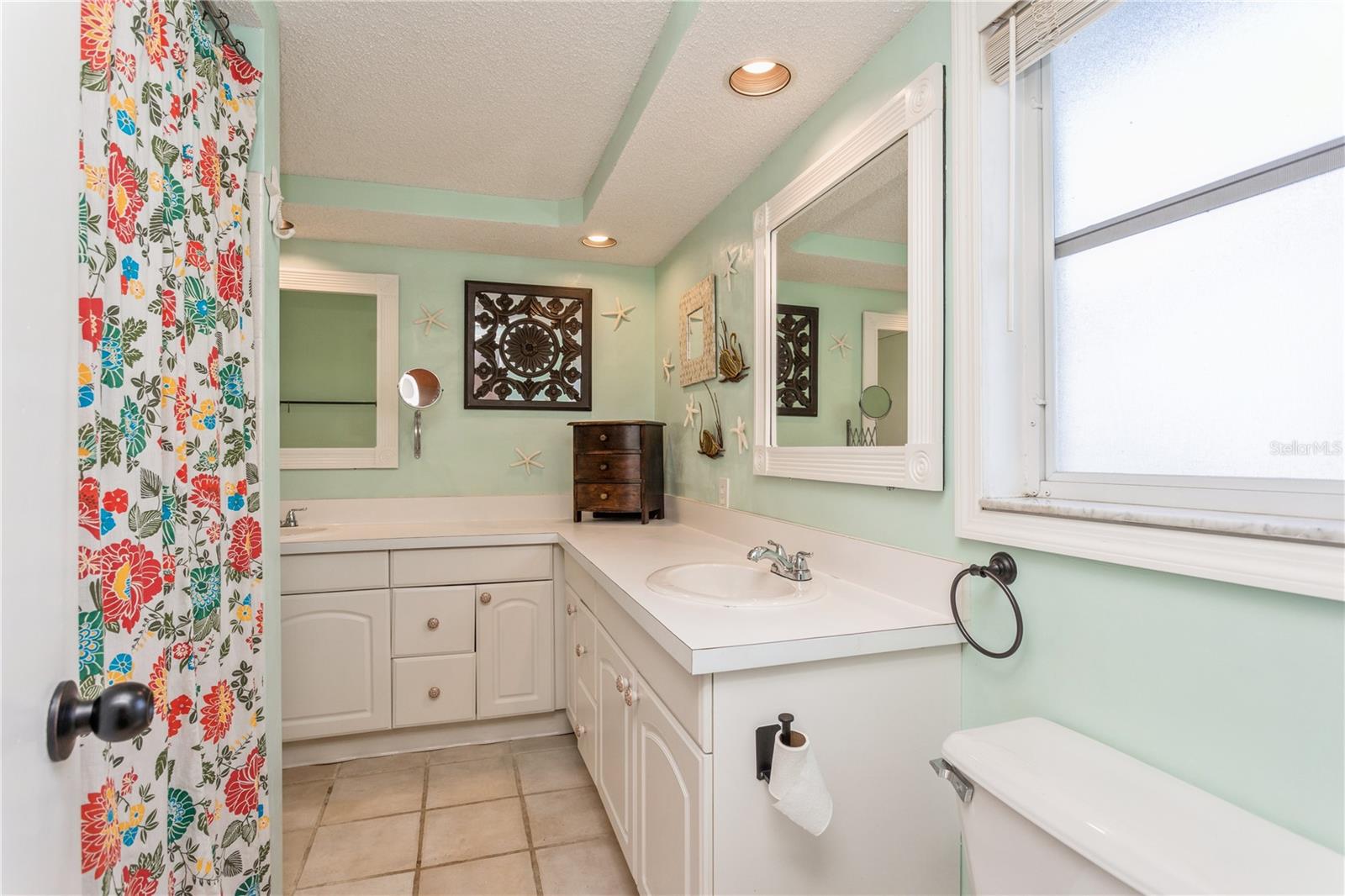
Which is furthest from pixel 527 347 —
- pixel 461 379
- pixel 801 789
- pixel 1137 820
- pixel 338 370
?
pixel 1137 820

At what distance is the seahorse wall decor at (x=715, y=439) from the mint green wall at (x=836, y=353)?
564 mm

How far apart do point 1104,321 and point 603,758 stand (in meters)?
1.68

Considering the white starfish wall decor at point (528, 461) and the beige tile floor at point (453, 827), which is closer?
the beige tile floor at point (453, 827)

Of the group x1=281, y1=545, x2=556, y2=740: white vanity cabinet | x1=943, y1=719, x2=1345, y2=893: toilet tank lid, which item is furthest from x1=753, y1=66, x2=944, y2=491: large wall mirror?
x1=281, y1=545, x2=556, y2=740: white vanity cabinet

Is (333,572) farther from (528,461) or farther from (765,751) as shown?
(765,751)

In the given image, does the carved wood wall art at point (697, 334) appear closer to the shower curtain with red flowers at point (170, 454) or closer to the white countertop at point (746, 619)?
the white countertop at point (746, 619)

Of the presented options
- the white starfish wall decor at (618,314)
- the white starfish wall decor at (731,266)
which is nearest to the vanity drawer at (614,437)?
the white starfish wall decor at (618,314)

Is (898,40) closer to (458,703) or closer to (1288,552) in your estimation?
(1288,552)

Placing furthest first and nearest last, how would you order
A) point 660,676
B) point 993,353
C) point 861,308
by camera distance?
point 861,308 < point 660,676 < point 993,353

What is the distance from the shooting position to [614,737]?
1.75m

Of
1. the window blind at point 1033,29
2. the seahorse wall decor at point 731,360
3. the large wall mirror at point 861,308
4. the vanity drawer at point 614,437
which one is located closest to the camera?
the window blind at point 1033,29

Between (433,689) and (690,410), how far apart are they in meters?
1.53

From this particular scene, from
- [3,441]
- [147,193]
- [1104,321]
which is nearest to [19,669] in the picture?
[3,441]

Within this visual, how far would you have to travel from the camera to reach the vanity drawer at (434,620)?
2480 mm
